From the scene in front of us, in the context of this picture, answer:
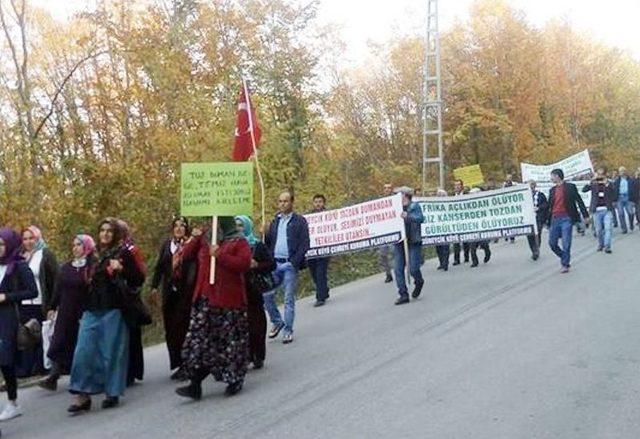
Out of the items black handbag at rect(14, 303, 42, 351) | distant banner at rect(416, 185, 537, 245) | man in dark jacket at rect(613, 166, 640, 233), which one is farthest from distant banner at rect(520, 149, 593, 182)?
black handbag at rect(14, 303, 42, 351)

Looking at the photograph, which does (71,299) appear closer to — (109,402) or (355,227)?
(109,402)

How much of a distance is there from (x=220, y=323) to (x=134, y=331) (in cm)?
121

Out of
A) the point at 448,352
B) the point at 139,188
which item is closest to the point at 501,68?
the point at 139,188

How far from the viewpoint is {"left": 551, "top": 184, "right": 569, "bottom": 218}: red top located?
14758 millimetres

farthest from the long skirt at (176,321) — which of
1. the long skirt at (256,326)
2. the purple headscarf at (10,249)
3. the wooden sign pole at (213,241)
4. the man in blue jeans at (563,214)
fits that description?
the man in blue jeans at (563,214)

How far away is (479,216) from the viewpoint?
17203 mm

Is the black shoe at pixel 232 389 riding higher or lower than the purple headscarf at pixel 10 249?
lower

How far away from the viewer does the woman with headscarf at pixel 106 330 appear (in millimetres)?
7332

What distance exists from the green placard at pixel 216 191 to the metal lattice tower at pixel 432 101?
21174mm

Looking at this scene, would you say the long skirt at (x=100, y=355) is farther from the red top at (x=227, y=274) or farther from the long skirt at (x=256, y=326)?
the long skirt at (x=256, y=326)

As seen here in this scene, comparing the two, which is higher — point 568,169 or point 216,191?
point 568,169

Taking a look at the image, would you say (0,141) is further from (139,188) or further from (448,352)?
(448,352)

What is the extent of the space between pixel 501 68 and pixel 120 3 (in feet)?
68.3

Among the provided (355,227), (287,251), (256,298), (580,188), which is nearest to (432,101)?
(580,188)
